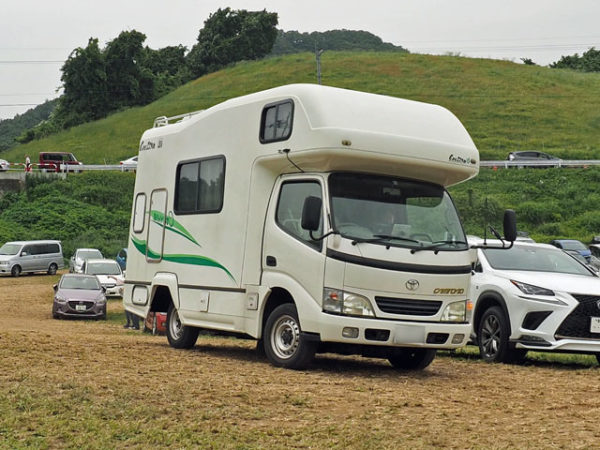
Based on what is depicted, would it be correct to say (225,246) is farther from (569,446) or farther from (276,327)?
(569,446)

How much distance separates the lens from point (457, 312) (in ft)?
38.1

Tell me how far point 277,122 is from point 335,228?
182cm

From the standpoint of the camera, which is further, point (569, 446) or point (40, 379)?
point (40, 379)

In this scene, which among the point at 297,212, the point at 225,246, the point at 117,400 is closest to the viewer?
the point at 117,400

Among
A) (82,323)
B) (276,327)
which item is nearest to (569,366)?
(276,327)

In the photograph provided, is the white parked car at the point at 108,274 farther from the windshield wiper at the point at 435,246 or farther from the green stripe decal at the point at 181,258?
the windshield wiper at the point at 435,246

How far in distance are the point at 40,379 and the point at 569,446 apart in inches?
204

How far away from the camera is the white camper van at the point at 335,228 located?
11039 mm

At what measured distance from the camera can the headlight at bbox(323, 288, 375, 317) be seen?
10961 mm

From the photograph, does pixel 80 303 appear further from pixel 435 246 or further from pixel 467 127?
pixel 467 127

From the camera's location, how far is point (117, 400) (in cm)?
861

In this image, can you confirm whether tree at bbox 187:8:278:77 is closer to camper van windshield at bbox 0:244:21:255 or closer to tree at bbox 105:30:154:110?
tree at bbox 105:30:154:110

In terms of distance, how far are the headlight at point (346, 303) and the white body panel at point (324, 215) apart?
7cm

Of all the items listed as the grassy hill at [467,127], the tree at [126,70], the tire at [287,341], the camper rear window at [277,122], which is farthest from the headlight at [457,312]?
the tree at [126,70]
